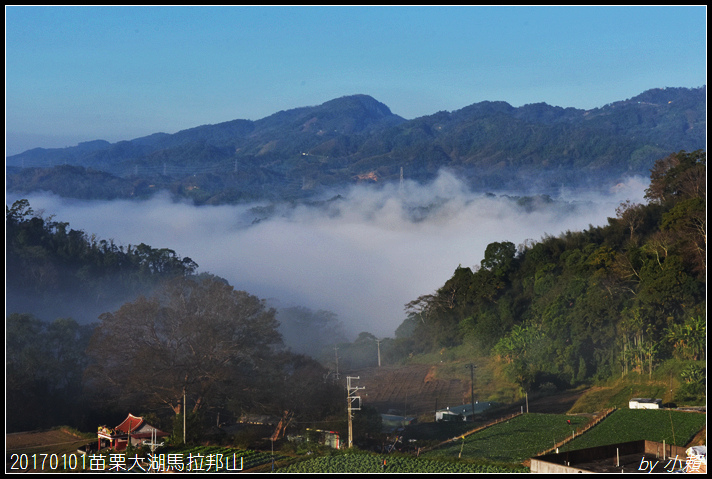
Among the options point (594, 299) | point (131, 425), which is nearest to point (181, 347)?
point (131, 425)

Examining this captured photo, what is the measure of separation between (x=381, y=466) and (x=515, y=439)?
7322 millimetres

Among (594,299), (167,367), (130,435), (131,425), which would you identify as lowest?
(130,435)

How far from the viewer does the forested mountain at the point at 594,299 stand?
35969 mm

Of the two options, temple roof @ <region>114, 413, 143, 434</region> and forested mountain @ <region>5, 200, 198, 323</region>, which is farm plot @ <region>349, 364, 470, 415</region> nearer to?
temple roof @ <region>114, 413, 143, 434</region>

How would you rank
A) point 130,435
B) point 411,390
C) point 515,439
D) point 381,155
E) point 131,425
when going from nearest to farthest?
point 130,435
point 131,425
point 515,439
point 411,390
point 381,155

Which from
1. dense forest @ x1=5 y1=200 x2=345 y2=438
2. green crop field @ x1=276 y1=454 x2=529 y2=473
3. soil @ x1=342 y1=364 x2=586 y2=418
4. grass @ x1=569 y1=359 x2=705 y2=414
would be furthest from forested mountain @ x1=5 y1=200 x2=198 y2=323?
green crop field @ x1=276 y1=454 x2=529 y2=473

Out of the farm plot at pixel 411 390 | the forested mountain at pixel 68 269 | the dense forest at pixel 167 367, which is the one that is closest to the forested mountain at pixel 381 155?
the forested mountain at pixel 68 269

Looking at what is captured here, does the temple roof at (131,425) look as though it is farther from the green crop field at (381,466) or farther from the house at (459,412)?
the house at (459,412)

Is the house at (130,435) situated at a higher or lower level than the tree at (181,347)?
lower

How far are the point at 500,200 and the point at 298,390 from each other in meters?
89.8

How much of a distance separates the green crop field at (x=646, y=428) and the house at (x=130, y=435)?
12.3 meters

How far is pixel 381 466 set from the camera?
63.2 feet

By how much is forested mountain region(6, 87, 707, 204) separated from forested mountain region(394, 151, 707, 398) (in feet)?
256

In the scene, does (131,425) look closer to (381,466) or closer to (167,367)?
(167,367)
